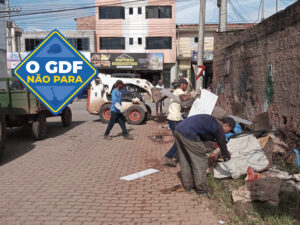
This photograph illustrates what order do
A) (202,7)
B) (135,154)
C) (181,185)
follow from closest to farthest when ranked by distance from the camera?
(181,185) < (135,154) < (202,7)

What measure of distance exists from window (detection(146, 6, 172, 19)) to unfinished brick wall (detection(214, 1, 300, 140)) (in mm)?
22376

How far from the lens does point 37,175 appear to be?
17.6 ft

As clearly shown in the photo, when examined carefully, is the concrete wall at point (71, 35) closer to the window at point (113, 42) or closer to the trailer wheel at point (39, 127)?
the window at point (113, 42)

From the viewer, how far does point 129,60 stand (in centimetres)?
3091

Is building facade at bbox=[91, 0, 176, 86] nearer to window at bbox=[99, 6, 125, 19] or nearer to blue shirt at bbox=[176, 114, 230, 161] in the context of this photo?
window at bbox=[99, 6, 125, 19]

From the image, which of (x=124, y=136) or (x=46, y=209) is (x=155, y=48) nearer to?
(x=124, y=136)

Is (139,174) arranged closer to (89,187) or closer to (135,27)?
(89,187)

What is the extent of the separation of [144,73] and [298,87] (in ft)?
91.9

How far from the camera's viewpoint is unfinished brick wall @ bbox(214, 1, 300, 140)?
18.9 ft

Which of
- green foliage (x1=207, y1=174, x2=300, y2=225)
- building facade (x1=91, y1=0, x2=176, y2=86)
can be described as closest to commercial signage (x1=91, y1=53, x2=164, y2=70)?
building facade (x1=91, y1=0, x2=176, y2=86)

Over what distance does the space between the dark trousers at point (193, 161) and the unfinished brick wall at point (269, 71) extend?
2490mm

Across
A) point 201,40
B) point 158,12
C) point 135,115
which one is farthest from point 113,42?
point 135,115

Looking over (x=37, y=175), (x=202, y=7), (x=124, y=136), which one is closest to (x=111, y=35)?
(x=202, y=7)

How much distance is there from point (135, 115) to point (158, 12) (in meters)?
23.5
